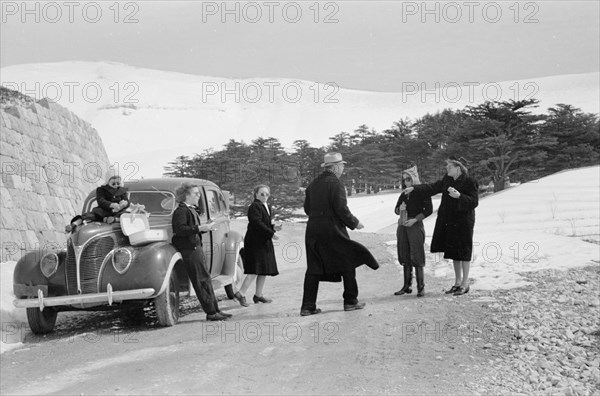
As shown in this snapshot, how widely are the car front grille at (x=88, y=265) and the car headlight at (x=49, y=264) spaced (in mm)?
233

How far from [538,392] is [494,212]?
18814mm

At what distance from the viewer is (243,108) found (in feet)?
521

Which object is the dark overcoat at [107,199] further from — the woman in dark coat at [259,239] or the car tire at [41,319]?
the woman in dark coat at [259,239]

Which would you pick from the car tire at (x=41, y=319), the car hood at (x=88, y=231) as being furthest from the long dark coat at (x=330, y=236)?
the car tire at (x=41, y=319)

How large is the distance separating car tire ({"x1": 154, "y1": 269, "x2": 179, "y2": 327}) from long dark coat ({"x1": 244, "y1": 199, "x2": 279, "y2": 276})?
4.64 ft

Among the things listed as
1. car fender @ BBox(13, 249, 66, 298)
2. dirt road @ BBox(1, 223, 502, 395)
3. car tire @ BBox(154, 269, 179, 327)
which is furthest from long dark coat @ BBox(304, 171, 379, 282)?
car fender @ BBox(13, 249, 66, 298)

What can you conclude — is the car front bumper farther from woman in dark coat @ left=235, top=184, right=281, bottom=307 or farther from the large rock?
the large rock

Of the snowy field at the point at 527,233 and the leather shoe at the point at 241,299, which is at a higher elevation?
the snowy field at the point at 527,233

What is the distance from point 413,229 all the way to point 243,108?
152 meters

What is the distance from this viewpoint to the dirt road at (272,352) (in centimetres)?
548

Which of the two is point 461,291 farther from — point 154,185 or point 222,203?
point 154,185

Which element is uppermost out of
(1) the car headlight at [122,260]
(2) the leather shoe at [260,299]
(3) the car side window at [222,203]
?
(3) the car side window at [222,203]

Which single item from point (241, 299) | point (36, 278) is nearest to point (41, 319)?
point (36, 278)

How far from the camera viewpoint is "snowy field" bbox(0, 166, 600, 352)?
10383mm
